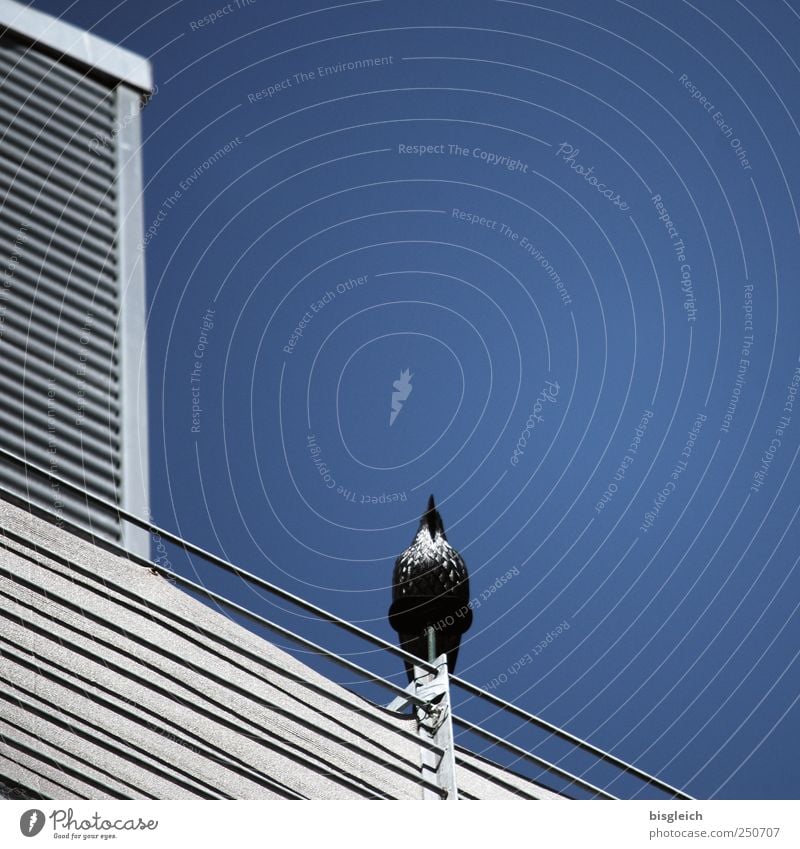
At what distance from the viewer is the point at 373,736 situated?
4.63 meters

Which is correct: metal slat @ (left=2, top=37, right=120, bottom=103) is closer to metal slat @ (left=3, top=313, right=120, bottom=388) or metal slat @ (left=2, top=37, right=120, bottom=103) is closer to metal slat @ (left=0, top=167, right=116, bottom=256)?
metal slat @ (left=0, top=167, right=116, bottom=256)

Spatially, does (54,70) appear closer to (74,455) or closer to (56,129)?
(56,129)

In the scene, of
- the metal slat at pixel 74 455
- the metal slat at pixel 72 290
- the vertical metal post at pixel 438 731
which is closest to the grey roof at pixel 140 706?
the vertical metal post at pixel 438 731

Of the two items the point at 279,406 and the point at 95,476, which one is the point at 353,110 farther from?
the point at 95,476

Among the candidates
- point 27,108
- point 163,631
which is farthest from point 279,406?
point 27,108

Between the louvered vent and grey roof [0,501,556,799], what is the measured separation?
0.99 meters

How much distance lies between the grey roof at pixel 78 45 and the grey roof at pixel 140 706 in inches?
91.2

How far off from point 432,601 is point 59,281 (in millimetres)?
2200

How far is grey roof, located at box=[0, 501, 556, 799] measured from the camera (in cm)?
371

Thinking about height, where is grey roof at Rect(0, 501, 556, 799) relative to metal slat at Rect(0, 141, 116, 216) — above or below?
below

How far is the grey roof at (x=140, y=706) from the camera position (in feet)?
12.2

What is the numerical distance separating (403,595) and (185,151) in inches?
67.9

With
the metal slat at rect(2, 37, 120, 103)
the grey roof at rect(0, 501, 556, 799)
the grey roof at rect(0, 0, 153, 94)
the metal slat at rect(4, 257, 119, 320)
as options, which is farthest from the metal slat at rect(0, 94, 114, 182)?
the grey roof at rect(0, 501, 556, 799)

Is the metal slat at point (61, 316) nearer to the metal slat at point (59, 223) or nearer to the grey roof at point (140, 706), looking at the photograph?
the metal slat at point (59, 223)
